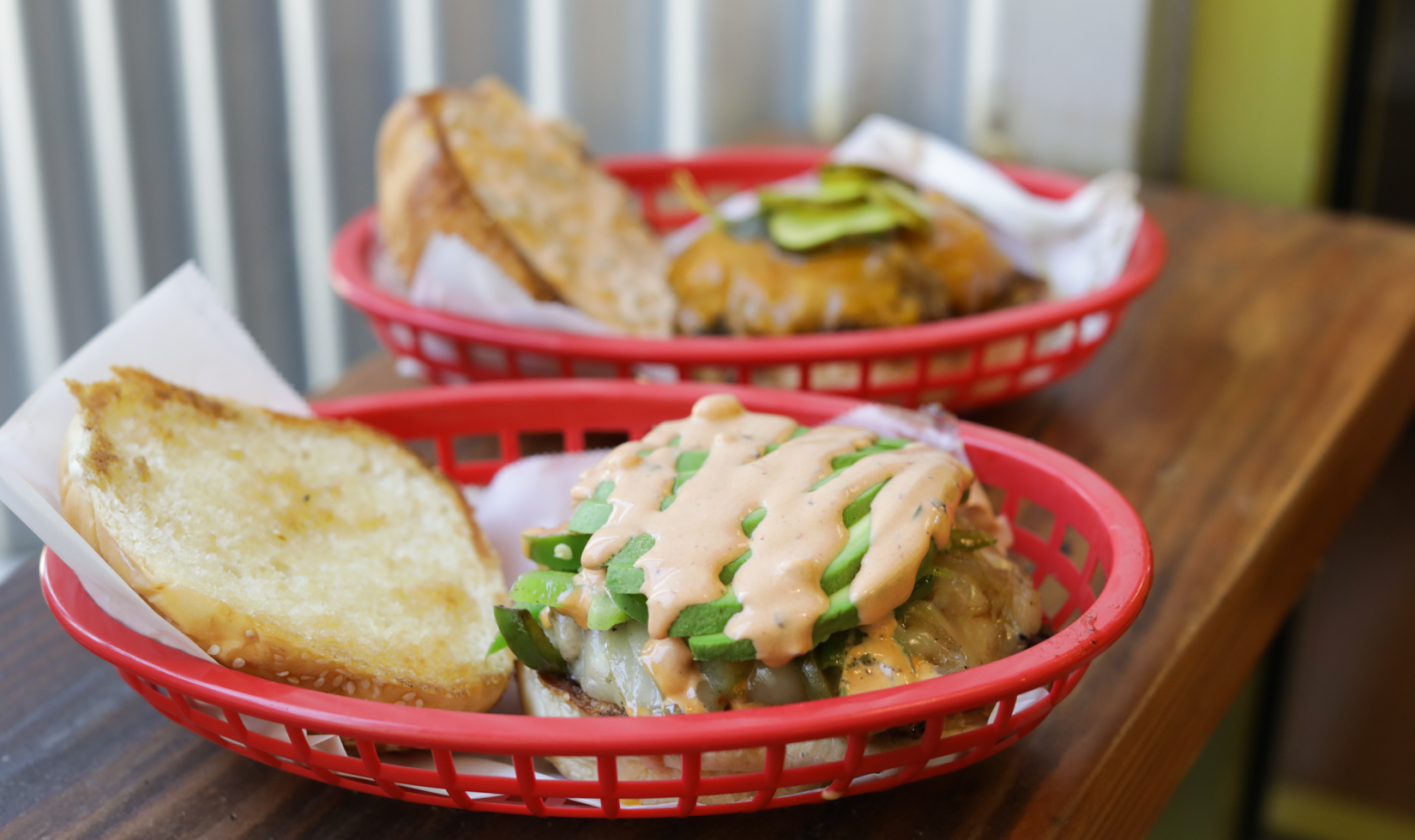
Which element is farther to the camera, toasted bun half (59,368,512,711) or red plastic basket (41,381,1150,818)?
toasted bun half (59,368,512,711)

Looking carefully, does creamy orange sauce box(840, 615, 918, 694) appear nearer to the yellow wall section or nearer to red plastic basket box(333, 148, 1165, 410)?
red plastic basket box(333, 148, 1165, 410)

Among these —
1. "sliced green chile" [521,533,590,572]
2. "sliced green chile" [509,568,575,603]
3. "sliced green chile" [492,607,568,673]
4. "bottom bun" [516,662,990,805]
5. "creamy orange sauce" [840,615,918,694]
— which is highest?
"sliced green chile" [521,533,590,572]

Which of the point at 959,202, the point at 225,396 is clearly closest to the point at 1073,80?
the point at 959,202

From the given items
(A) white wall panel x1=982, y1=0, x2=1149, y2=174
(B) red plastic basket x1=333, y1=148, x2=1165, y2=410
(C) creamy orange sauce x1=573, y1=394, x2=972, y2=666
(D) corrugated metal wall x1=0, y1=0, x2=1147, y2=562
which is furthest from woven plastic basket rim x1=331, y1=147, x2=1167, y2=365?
(A) white wall panel x1=982, y1=0, x2=1149, y2=174

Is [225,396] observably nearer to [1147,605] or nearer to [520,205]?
[520,205]

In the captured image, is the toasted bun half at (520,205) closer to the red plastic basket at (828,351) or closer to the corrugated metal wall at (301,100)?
the red plastic basket at (828,351)

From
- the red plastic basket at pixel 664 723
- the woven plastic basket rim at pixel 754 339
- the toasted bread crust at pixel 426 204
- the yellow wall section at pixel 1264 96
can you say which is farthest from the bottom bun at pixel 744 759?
the yellow wall section at pixel 1264 96

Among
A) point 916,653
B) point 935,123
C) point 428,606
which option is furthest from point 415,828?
point 935,123
